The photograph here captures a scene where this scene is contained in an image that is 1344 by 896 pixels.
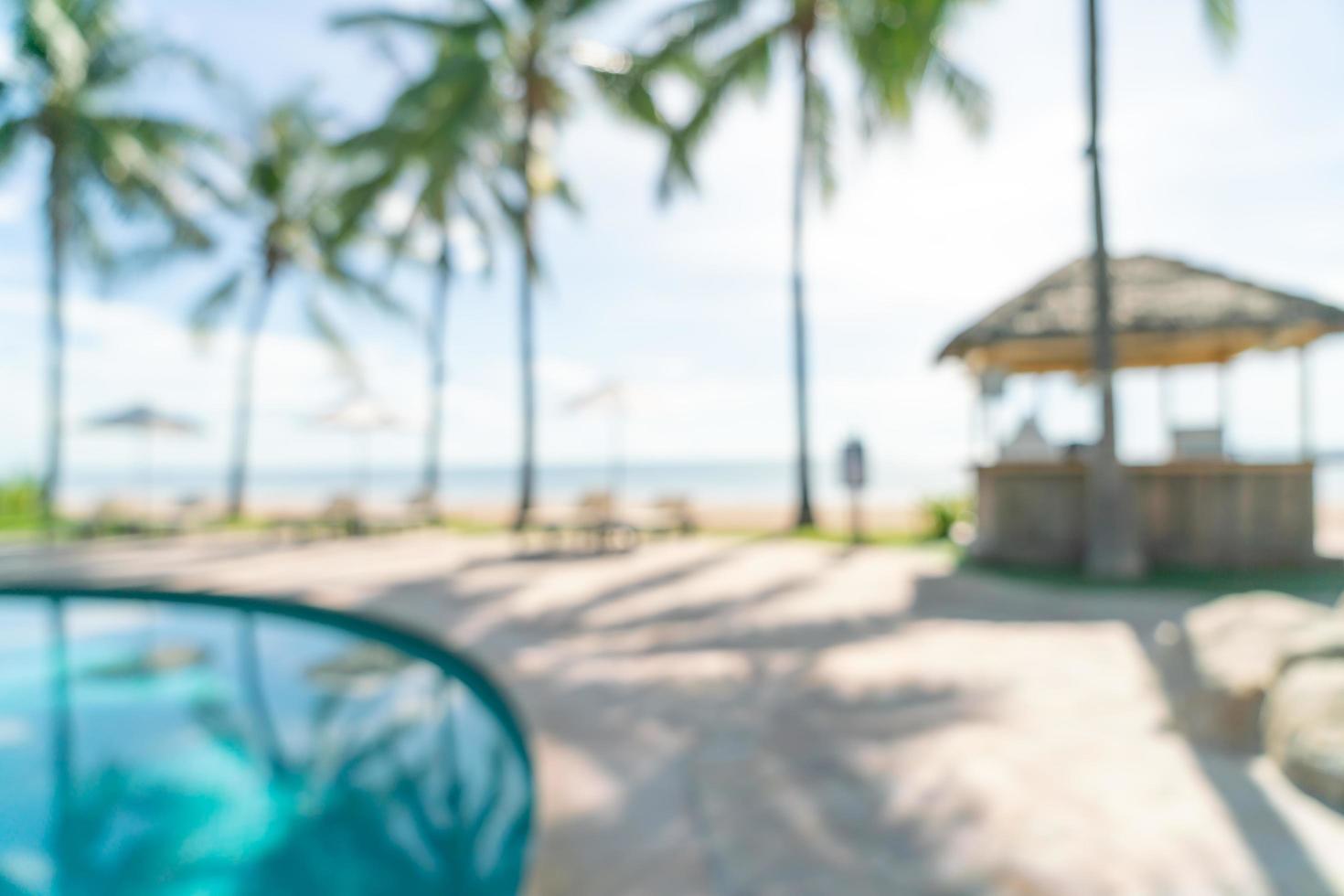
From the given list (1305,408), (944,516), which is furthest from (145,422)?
(1305,408)

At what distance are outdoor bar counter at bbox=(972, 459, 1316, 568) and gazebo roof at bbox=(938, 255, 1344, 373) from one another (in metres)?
1.52

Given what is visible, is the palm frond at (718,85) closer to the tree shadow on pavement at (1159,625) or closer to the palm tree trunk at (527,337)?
the palm tree trunk at (527,337)

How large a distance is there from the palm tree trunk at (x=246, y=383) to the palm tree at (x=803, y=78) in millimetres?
11642

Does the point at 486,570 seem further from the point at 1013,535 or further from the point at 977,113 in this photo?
the point at 977,113

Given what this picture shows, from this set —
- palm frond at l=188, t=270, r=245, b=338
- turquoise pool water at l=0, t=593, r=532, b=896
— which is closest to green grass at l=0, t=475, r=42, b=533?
palm frond at l=188, t=270, r=245, b=338

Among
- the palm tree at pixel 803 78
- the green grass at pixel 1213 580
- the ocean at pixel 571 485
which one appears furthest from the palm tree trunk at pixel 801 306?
the ocean at pixel 571 485

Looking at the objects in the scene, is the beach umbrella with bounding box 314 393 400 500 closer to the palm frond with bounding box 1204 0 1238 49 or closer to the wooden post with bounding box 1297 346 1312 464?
the palm frond with bounding box 1204 0 1238 49

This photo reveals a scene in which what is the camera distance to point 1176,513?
8.67 metres

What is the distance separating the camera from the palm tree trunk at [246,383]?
1903cm

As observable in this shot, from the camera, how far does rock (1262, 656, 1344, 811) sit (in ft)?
9.51

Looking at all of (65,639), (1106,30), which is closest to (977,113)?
(1106,30)

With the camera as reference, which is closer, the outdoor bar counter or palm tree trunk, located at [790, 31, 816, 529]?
the outdoor bar counter

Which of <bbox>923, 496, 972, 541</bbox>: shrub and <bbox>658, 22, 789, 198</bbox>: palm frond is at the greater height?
<bbox>658, 22, 789, 198</bbox>: palm frond

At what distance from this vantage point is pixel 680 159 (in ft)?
43.6
